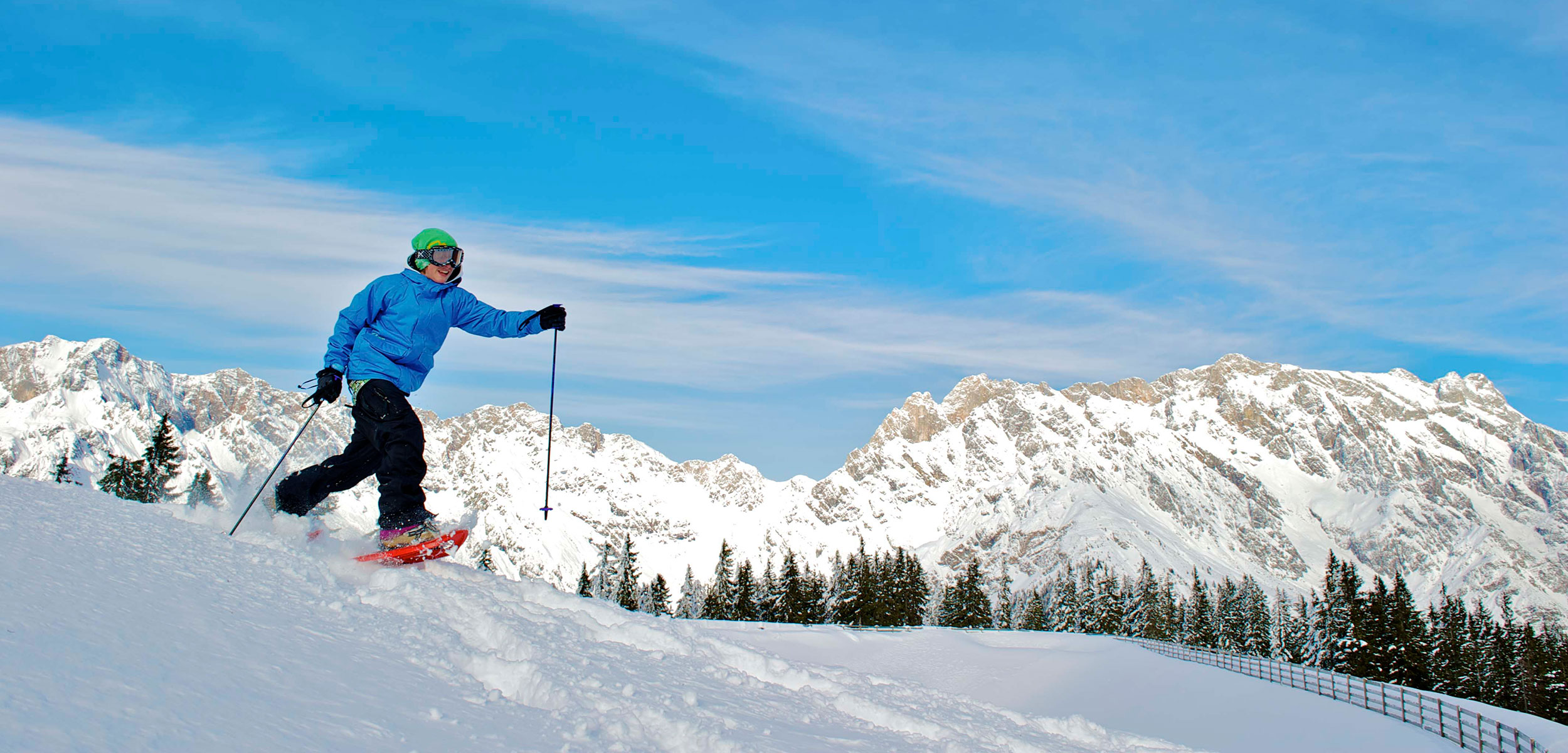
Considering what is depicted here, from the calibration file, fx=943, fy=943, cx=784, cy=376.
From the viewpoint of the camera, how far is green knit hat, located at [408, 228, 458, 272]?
755 centimetres

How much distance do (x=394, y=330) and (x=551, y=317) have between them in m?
1.33

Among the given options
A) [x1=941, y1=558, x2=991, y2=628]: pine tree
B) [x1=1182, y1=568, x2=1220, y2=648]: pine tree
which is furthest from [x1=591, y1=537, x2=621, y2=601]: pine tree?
[x1=1182, y1=568, x2=1220, y2=648]: pine tree

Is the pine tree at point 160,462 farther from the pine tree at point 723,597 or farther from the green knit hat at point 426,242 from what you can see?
the green knit hat at point 426,242

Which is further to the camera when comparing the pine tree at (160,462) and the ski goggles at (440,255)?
the pine tree at (160,462)

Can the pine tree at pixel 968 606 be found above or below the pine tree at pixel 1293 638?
above

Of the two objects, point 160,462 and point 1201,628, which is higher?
point 160,462

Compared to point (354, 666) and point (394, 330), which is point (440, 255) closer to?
point (394, 330)

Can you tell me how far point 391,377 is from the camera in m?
7.09

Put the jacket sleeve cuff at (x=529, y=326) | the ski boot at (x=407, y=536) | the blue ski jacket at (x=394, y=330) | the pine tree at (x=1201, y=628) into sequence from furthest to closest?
the pine tree at (x=1201, y=628) → the jacket sleeve cuff at (x=529, y=326) → the blue ski jacket at (x=394, y=330) → the ski boot at (x=407, y=536)

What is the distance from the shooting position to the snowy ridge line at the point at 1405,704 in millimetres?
16297

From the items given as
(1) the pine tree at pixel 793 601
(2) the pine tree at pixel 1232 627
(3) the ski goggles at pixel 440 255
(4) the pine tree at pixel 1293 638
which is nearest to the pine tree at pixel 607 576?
(1) the pine tree at pixel 793 601

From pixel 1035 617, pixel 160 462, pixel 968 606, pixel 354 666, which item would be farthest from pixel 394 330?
pixel 1035 617

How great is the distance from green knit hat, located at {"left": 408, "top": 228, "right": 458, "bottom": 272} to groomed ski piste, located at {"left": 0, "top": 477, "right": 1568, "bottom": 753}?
7.21ft

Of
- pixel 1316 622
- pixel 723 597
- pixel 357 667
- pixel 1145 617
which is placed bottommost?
pixel 1145 617
